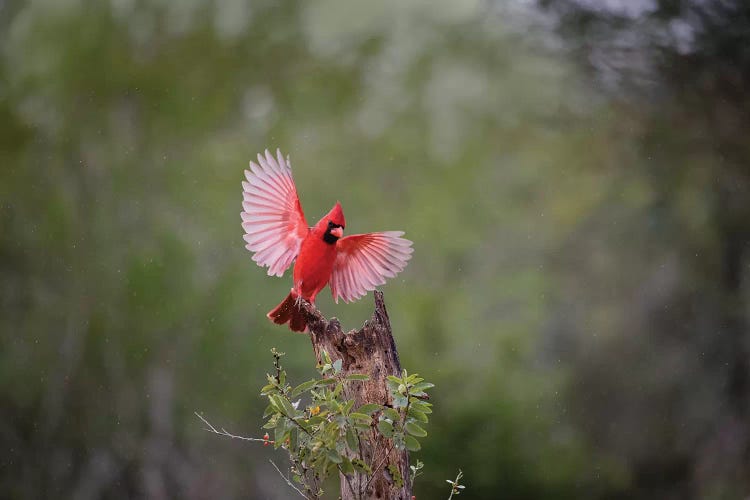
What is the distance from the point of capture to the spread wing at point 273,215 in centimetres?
238

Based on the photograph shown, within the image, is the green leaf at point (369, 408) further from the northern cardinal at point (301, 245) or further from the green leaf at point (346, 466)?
the northern cardinal at point (301, 245)

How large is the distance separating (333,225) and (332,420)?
0.71 meters

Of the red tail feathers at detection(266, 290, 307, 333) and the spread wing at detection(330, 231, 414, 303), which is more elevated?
the spread wing at detection(330, 231, 414, 303)

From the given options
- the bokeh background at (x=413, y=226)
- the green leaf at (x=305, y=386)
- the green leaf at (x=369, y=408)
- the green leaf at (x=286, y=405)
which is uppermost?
the bokeh background at (x=413, y=226)

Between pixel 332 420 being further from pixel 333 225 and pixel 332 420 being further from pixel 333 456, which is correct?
pixel 333 225

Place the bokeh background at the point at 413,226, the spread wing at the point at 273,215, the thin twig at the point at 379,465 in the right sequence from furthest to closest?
the bokeh background at the point at 413,226 < the spread wing at the point at 273,215 < the thin twig at the point at 379,465

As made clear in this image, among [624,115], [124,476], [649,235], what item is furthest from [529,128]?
[124,476]

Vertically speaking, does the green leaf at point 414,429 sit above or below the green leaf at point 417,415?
below

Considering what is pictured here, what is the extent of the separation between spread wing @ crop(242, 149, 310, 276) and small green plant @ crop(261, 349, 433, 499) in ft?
2.18

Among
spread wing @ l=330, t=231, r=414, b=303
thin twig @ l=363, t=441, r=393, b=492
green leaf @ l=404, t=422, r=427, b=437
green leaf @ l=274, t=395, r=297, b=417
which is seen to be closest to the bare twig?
thin twig @ l=363, t=441, r=393, b=492

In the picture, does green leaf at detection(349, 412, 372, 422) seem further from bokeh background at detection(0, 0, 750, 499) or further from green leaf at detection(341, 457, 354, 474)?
bokeh background at detection(0, 0, 750, 499)

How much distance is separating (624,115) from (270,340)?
2.11 m

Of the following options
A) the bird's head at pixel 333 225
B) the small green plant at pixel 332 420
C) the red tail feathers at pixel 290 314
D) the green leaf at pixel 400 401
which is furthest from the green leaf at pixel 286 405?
the bird's head at pixel 333 225

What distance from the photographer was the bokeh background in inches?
162
